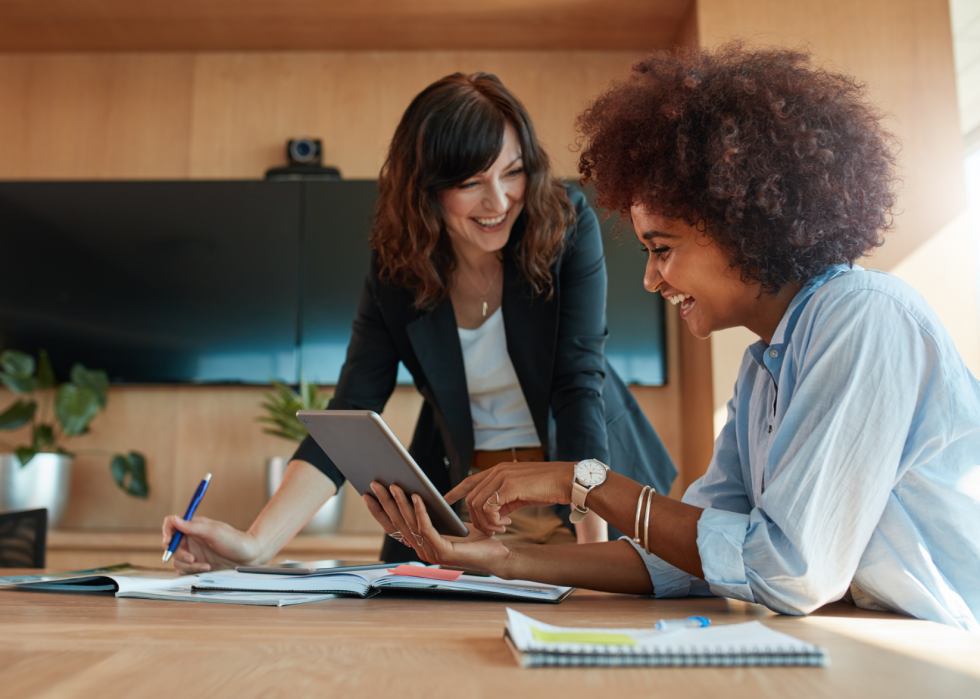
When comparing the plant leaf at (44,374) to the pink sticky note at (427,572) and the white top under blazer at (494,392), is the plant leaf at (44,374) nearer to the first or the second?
the white top under blazer at (494,392)

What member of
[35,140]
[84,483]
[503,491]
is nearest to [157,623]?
[503,491]

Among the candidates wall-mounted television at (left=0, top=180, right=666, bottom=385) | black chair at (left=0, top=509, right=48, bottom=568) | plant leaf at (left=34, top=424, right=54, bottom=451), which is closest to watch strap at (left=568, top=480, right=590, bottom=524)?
black chair at (left=0, top=509, right=48, bottom=568)

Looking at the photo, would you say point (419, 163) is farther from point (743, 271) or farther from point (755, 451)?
point (755, 451)

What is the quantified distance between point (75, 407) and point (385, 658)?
2896 mm

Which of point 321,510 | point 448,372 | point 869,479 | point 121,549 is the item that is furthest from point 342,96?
point 869,479

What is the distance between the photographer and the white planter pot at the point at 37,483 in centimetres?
291

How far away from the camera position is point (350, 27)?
3.35 meters

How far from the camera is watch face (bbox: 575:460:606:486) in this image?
942 millimetres

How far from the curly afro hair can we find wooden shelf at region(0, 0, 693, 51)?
7.94ft

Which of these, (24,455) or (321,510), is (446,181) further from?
(24,455)

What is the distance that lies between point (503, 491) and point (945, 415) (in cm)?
51

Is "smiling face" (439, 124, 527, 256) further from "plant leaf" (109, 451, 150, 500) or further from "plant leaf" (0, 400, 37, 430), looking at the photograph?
"plant leaf" (0, 400, 37, 430)

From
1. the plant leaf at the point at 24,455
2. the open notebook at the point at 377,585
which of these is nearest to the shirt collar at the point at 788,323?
the open notebook at the point at 377,585

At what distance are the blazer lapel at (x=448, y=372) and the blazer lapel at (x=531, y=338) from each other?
0.37 feet
